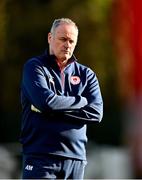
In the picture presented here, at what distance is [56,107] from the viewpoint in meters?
4.16

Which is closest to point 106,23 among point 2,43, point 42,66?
point 2,43

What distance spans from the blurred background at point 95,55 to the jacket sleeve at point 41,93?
5406mm

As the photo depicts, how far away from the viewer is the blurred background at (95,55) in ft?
32.2

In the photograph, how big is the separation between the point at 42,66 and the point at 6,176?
4853mm

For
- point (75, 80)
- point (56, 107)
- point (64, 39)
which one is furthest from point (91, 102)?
point (64, 39)

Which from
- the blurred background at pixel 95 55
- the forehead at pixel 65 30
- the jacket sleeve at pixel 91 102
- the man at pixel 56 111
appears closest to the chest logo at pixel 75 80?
the man at pixel 56 111

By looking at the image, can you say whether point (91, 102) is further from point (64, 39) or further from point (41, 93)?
point (64, 39)

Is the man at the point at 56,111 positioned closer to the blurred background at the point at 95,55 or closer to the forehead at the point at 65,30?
the forehead at the point at 65,30

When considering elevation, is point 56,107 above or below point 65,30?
below

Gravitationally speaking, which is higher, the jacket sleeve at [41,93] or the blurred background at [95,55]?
the blurred background at [95,55]

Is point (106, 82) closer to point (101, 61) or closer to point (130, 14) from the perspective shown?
point (101, 61)

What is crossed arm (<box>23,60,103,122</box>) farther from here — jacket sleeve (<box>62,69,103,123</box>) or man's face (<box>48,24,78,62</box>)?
man's face (<box>48,24,78,62</box>)

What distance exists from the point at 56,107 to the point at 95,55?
20.3ft

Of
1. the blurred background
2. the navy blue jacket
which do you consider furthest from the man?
the blurred background
